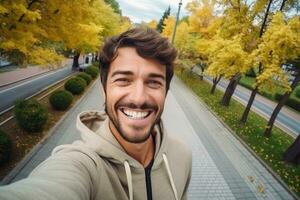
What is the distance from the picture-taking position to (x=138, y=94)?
1960mm

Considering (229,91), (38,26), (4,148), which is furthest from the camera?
(229,91)

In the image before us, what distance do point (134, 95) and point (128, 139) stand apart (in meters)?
0.35

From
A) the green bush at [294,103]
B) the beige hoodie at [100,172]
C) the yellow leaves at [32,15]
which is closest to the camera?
the beige hoodie at [100,172]

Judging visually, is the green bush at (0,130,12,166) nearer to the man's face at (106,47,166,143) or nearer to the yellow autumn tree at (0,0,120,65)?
the yellow autumn tree at (0,0,120,65)

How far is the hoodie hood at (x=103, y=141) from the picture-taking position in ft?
5.96

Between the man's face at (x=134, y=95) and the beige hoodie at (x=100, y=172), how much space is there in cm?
14

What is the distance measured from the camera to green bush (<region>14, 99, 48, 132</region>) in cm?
834

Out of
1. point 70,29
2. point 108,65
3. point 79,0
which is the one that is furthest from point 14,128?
point 108,65

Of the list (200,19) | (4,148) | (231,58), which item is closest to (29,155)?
(4,148)

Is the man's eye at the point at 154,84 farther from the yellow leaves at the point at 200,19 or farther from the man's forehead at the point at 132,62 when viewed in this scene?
the yellow leaves at the point at 200,19

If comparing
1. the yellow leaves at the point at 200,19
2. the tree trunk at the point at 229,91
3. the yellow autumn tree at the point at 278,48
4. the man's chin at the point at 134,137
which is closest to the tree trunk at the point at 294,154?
the yellow autumn tree at the point at 278,48

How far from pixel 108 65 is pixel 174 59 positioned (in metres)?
0.61

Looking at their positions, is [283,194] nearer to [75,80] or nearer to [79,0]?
[79,0]

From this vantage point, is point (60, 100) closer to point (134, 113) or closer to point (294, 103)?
point (134, 113)
